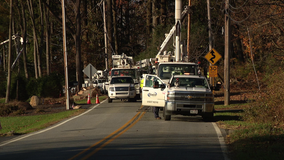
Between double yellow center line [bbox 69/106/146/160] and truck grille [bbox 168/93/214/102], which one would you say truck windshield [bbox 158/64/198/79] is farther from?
truck grille [bbox 168/93/214/102]

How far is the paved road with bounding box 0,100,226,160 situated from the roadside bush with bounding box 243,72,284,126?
1.73m

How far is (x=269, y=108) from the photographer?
58.4 feet

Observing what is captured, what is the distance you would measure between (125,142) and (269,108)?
7.18 metres

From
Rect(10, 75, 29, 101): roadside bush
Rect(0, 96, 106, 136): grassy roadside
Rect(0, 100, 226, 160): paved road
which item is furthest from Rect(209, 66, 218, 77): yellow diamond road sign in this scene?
Rect(10, 75, 29, 101): roadside bush

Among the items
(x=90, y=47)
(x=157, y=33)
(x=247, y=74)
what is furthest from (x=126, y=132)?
(x=90, y=47)

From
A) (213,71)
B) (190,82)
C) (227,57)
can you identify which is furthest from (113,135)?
(213,71)

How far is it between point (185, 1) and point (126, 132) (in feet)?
136

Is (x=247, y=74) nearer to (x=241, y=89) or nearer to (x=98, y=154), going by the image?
(x=241, y=89)

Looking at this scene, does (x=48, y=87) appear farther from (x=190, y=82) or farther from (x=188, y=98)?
(x=188, y=98)

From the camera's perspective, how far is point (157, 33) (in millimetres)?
50656

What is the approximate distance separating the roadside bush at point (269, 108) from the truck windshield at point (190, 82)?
2.24m

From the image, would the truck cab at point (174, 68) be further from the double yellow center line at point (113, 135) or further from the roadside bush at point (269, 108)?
the roadside bush at point (269, 108)

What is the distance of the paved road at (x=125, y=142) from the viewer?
36.4 ft

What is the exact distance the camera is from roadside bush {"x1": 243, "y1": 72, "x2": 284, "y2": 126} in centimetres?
1714
